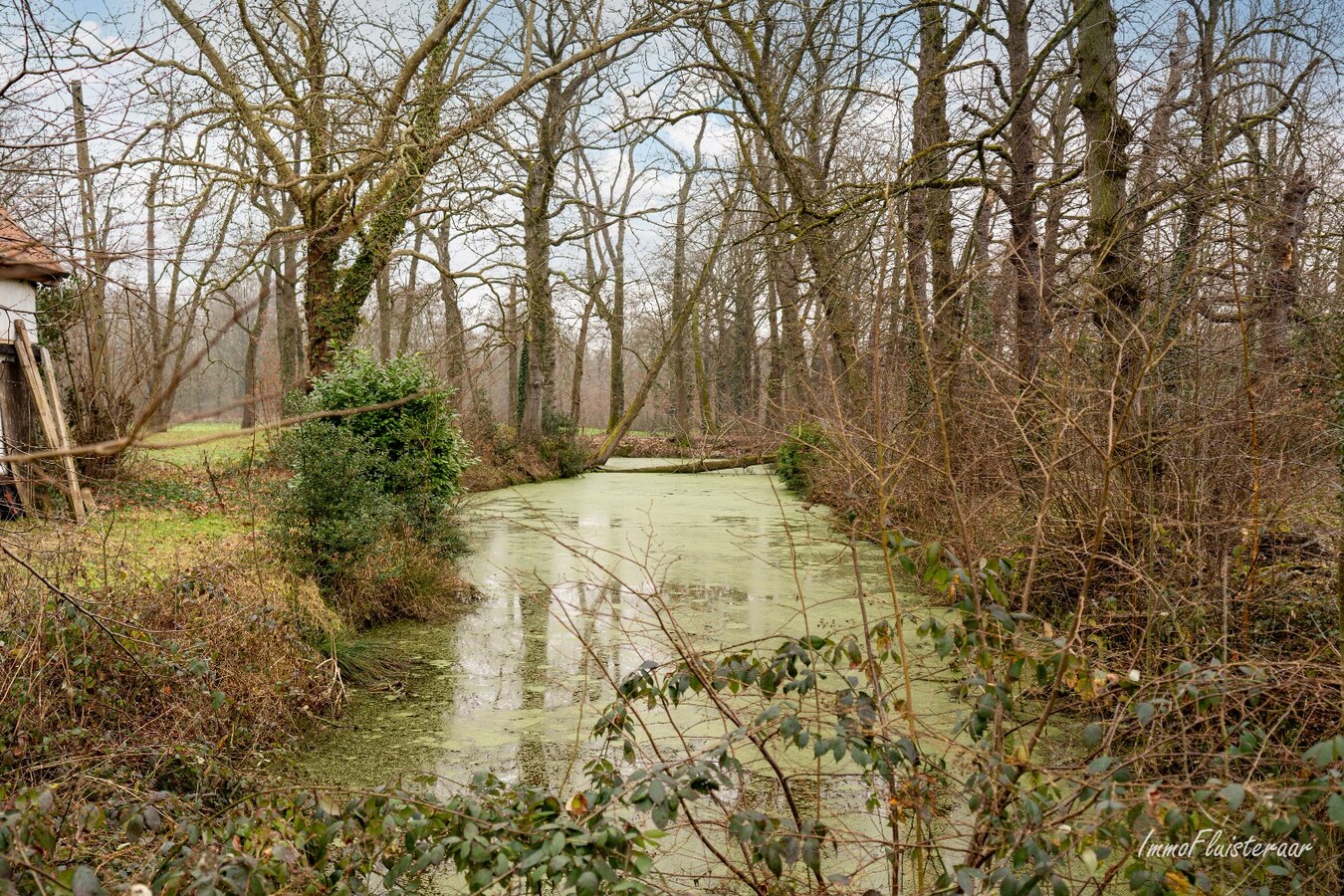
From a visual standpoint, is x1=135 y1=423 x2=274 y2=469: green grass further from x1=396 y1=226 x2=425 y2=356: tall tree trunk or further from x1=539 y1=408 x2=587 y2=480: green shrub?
x1=539 y1=408 x2=587 y2=480: green shrub

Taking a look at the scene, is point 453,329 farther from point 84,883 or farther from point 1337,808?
point 1337,808

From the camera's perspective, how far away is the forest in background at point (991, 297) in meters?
2.31

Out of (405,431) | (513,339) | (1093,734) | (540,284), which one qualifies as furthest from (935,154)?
(540,284)

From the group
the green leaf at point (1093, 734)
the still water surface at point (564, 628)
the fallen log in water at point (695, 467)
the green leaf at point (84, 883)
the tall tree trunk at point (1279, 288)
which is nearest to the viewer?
the green leaf at point (84, 883)

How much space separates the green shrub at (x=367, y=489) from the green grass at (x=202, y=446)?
489 mm

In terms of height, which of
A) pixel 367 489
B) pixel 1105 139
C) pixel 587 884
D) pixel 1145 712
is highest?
pixel 1105 139

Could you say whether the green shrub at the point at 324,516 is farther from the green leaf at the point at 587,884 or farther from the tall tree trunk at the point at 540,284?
the tall tree trunk at the point at 540,284

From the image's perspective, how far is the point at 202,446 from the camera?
12195mm

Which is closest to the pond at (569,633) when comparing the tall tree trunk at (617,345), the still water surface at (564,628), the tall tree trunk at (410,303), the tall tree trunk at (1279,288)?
the still water surface at (564,628)

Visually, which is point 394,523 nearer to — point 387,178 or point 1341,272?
point 387,178

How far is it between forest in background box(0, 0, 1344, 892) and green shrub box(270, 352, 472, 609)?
1.82 feet

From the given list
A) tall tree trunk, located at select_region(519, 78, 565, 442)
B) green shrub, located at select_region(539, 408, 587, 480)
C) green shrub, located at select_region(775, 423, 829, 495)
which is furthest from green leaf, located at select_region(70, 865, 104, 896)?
green shrub, located at select_region(539, 408, 587, 480)

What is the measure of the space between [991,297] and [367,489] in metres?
6.50

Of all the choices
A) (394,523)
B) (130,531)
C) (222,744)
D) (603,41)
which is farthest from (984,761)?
(603,41)
